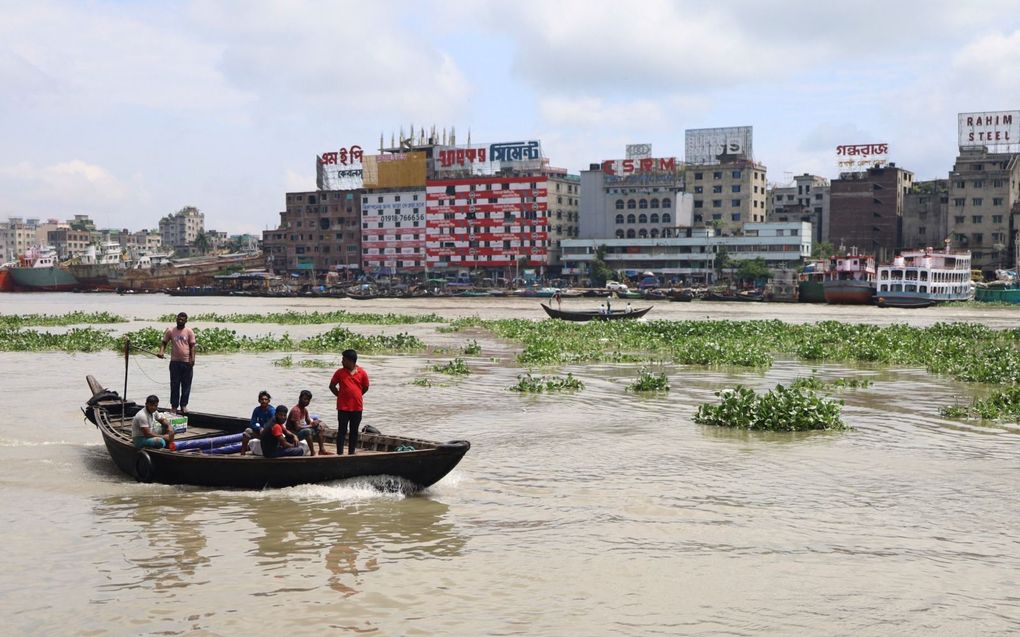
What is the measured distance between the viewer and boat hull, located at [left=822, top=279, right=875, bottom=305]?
3590 inches

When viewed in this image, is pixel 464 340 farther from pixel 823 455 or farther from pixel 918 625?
pixel 918 625

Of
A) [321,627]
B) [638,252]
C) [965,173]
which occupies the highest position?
[965,173]

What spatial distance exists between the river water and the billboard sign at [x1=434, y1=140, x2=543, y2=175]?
114 metres

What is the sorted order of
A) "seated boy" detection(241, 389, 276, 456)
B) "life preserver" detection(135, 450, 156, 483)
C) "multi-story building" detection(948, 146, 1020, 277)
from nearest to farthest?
1. "seated boy" detection(241, 389, 276, 456)
2. "life preserver" detection(135, 450, 156, 483)
3. "multi-story building" detection(948, 146, 1020, 277)

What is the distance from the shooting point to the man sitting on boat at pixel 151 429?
15.2 meters

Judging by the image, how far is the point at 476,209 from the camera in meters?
136

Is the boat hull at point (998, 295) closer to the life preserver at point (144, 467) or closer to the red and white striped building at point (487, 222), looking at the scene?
the red and white striped building at point (487, 222)

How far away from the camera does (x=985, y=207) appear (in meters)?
115

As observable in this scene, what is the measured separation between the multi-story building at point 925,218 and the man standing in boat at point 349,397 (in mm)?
117746

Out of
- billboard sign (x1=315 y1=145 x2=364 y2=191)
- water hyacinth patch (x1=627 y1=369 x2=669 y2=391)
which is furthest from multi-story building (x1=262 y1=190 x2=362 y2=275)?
water hyacinth patch (x1=627 y1=369 x2=669 y2=391)

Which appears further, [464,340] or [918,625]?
[464,340]

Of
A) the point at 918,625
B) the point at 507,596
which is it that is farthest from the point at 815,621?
the point at 507,596

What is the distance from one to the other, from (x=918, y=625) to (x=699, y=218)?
12439 cm

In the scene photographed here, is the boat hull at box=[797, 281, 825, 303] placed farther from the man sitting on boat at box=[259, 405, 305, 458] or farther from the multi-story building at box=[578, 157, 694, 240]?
the man sitting on boat at box=[259, 405, 305, 458]
